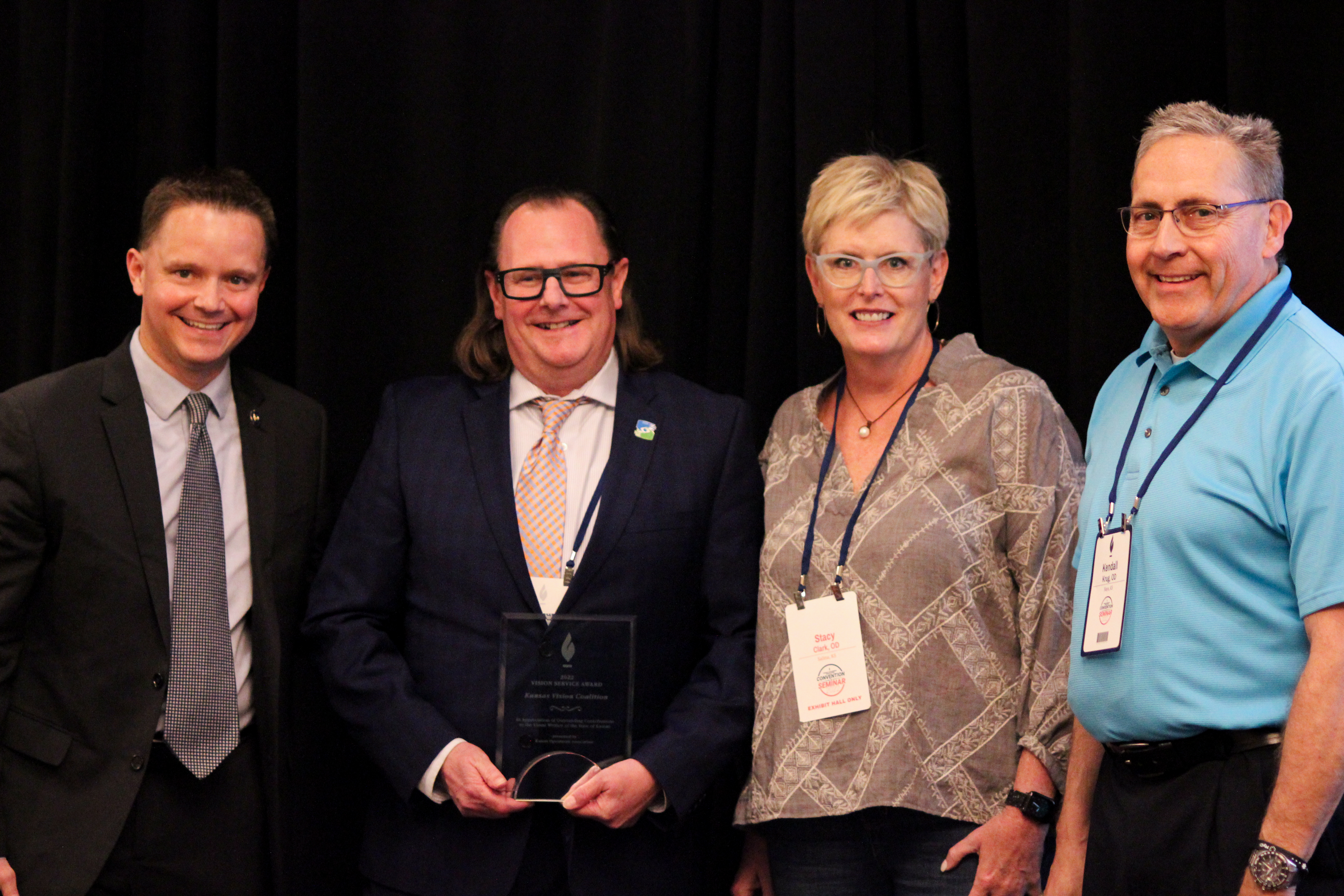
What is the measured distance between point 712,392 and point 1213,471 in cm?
111

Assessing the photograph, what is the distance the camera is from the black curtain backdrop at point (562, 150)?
2826 mm

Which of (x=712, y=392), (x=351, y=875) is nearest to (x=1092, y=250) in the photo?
(x=712, y=392)

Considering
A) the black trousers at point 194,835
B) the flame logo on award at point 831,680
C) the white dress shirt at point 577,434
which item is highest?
the white dress shirt at point 577,434

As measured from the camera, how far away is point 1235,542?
177 centimetres

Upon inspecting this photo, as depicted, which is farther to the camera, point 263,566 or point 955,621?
point 263,566

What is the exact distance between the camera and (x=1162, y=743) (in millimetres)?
1819

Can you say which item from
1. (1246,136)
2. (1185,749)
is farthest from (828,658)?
(1246,136)

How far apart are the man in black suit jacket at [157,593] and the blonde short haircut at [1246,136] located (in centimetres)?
172

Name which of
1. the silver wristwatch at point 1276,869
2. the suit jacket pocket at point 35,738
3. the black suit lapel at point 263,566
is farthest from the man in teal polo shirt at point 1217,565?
the suit jacket pocket at point 35,738

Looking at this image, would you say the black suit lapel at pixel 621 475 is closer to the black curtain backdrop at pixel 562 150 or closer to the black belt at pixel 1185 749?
the black curtain backdrop at pixel 562 150

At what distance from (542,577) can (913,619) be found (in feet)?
2.27

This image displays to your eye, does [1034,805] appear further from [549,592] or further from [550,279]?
[550,279]

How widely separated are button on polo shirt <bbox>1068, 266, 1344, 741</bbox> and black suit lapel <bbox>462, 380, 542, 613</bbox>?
1010 millimetres

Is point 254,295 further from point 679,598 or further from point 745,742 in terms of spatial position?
point 745,742
